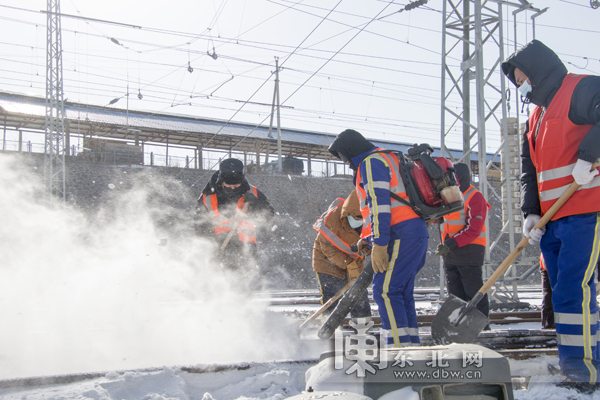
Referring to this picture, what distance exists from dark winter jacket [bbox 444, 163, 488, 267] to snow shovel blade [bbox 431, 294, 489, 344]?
128cm

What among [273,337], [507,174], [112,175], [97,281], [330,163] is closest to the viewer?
[273,337]

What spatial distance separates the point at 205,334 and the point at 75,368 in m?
1.14

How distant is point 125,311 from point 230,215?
6.27ft

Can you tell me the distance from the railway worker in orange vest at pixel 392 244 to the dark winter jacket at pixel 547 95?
78 cm

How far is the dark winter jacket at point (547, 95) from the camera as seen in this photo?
2.22 metres

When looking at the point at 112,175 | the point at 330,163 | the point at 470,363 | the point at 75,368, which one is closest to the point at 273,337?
the point at 75,368

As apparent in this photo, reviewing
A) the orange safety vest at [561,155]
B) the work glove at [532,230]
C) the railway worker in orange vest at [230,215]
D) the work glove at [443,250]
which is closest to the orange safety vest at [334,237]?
the work glove at [443,250]

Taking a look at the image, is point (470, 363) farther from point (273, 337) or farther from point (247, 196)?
point (247, 196)

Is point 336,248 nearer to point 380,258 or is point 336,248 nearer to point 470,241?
point 380,258

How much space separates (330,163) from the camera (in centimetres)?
2644

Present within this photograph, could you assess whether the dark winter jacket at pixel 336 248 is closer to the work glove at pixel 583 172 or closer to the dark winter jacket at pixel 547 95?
the dark winter jacket at pixel 547 95

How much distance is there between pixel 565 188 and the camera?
2381 mm

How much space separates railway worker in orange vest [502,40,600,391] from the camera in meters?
2.19

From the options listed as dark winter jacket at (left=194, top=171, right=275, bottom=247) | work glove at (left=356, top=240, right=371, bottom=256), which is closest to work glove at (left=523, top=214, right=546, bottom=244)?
work glove at (left=356, top=240, right=371, bottom=256)
